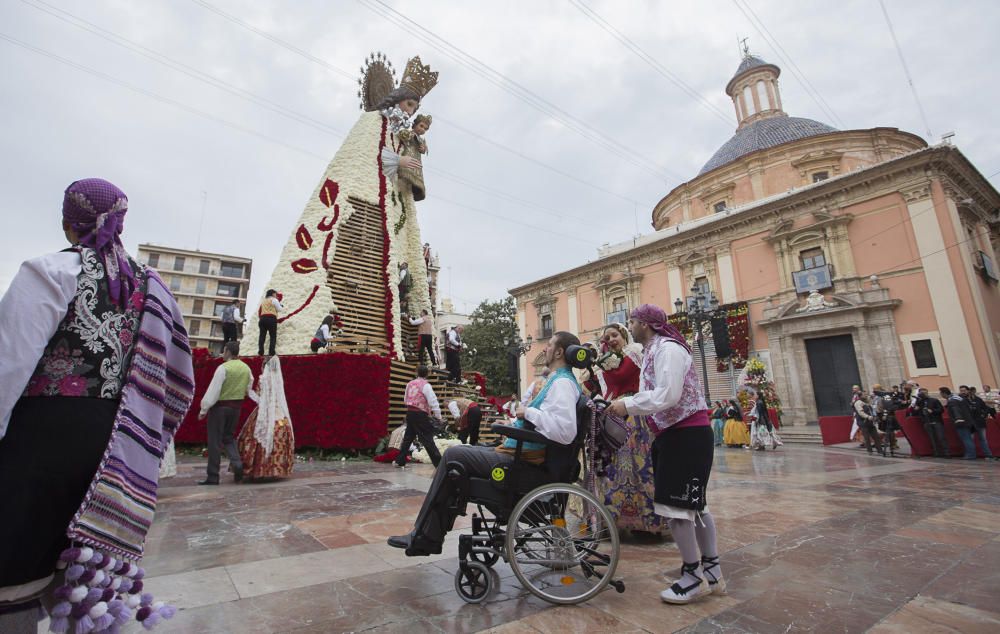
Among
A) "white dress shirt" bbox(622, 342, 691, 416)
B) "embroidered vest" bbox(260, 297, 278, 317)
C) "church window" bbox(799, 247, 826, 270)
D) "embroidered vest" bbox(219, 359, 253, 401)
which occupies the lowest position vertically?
"white dress shirt" bbox(622, 342, 691, 416)

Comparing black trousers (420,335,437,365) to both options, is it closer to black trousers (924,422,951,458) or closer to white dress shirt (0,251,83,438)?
white dress shirt (0,251,83,438)

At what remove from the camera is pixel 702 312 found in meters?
16.8

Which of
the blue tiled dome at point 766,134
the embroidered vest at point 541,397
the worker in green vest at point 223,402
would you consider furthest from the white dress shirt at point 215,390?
the blue tiled dome at point 766,134

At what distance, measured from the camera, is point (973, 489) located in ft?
17.4

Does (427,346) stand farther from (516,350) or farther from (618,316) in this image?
(618,316)

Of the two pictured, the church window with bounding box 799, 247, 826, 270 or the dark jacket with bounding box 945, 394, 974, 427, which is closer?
the dark jacket with bounding box 945, 394, 974, 427

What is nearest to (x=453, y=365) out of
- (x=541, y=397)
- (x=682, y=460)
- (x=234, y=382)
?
Answer: (x=234, y=382)

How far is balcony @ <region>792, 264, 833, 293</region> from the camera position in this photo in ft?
61.3

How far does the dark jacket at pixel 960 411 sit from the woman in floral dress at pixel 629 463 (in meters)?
9.18

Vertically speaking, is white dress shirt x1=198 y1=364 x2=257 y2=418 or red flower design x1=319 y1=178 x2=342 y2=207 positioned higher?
red flower design x1=319 y1=178 x2=342 y2=207

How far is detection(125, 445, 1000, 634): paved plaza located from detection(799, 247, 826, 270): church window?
17.1m

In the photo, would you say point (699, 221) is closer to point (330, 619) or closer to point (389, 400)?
point (389, 400)

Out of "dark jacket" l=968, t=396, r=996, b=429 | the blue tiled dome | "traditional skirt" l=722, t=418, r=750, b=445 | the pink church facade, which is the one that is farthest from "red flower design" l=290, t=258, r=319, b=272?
the blue tiled dome

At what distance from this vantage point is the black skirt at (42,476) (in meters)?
1.25
